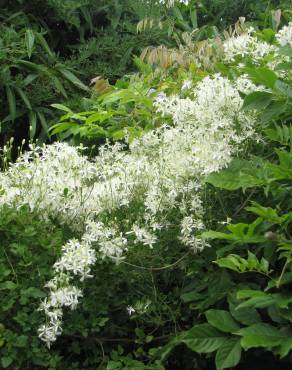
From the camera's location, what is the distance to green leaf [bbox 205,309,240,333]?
2.46 metres

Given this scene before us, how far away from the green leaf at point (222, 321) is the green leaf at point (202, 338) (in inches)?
1.4

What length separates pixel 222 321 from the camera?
2.48m

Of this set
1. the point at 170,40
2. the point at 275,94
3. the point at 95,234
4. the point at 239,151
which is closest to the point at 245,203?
the point at 239,151

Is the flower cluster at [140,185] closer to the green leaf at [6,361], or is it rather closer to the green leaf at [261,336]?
the green leaf at [6,361]

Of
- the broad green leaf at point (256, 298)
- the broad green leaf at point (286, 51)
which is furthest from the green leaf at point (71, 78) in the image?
the broad green leaf at point (256, 298)

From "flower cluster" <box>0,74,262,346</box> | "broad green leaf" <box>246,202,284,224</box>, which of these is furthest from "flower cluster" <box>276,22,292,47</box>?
"broad green leaf" <box>246,202,284,224</box>

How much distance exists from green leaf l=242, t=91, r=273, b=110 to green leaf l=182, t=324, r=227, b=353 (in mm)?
867

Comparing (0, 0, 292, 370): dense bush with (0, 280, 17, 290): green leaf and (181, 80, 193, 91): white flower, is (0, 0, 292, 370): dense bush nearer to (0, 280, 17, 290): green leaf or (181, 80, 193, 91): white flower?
(0, 280, 17, 290): green leaf

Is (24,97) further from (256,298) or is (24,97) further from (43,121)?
(256,298)

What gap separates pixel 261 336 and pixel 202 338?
0.80ft

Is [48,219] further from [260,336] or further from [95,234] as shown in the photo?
[260,336]

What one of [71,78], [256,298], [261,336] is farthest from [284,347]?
[71,78]

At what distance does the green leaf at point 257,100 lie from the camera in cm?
274

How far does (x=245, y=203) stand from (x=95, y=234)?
631 millimetres
